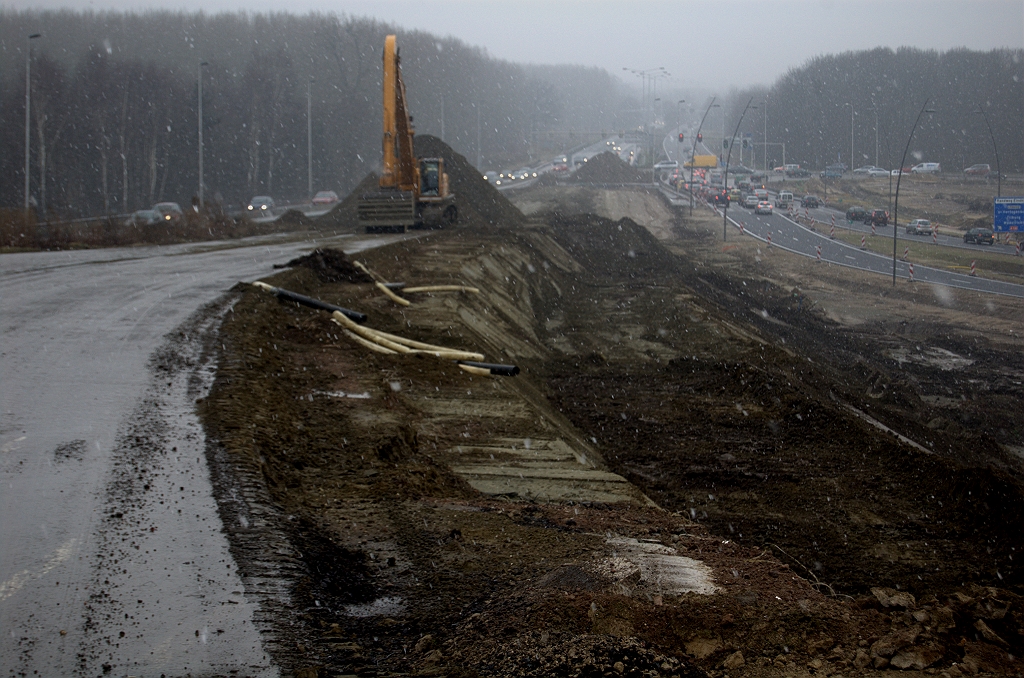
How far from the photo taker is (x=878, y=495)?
30.4 feet

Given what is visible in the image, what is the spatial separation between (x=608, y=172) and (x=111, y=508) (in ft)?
268

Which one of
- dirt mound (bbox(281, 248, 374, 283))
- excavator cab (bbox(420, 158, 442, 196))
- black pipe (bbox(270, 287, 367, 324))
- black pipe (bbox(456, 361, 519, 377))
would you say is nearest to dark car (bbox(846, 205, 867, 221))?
excavator cab (bbox(420, 158, 442, 196))

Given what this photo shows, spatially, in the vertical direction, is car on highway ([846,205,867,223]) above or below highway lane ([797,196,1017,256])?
above

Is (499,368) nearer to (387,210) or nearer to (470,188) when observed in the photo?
(387,210)

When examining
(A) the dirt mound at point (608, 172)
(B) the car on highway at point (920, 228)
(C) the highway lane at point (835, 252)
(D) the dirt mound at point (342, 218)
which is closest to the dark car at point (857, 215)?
(C) the highway lane at point (835, 252)

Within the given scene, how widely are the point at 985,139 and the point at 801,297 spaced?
67.9m

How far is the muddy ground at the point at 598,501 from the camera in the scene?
4.66m

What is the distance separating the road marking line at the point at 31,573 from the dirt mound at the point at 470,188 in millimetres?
33210

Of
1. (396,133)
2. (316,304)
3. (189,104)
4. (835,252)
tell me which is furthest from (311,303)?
(189,104)

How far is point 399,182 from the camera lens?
30.3 metres

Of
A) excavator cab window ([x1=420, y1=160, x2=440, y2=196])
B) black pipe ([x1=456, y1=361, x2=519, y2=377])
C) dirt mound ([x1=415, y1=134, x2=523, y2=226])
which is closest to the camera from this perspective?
black pipe ([x1=456, y1=361, x2=519, y2=377])

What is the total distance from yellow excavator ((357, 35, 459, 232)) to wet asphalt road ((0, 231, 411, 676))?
17.4 m

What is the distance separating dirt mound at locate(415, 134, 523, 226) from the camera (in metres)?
38.8

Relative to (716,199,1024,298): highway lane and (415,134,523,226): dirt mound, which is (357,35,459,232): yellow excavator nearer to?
(415,134,523,226): dirt mound
